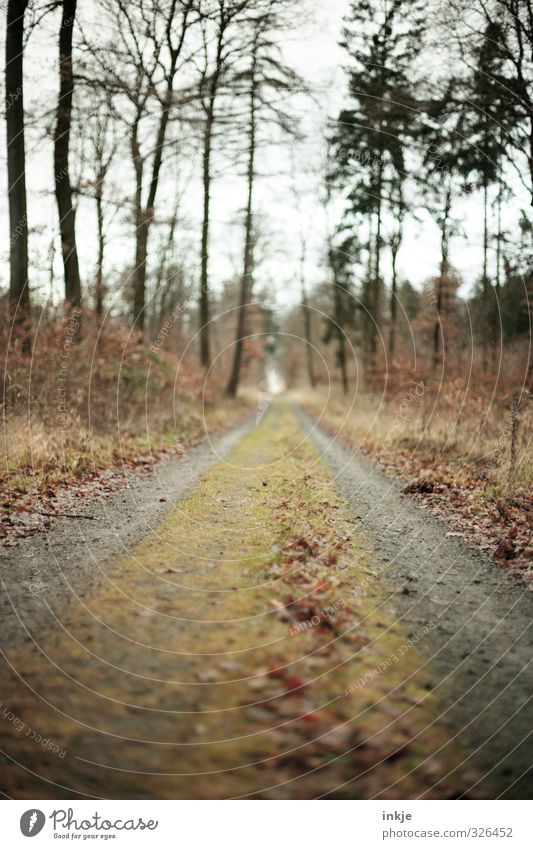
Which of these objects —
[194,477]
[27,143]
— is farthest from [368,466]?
[27,143]

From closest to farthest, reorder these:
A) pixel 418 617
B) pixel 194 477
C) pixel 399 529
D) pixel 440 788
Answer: pixel 440 788 < pixel 418 617 < pixel 399 529 < pixel 194 477

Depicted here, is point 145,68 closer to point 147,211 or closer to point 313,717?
point 147,211

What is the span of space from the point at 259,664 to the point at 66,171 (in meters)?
12.2

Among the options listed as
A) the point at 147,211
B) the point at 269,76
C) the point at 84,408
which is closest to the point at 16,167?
the point at 147,211

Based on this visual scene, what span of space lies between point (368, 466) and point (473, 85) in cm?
877

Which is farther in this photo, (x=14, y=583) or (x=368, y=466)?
(x=368, y=466)

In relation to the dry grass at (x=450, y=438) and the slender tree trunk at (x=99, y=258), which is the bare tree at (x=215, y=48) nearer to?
the slender tree trunk at (x=99, y=258)

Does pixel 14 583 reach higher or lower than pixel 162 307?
lower

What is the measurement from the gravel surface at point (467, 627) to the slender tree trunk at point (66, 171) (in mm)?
8968

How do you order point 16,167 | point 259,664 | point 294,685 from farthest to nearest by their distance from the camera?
point 16,167 → point 259,664 → point 294,685

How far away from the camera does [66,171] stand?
11.5 meters
